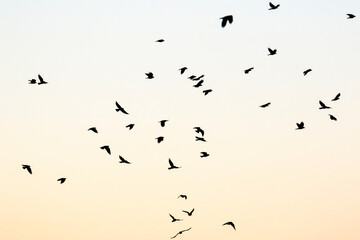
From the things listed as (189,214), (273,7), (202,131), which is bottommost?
(189,214)

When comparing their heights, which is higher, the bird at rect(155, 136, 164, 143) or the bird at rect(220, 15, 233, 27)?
the bird at rect(220, 15, 233, 27)

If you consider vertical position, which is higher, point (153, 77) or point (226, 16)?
point (226, 16)

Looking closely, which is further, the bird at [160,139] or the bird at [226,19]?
the bird at [160,139]

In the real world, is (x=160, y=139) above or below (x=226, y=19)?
below

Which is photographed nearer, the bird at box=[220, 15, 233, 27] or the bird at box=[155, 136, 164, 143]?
the bird at box=[220, 15, 233, 27]

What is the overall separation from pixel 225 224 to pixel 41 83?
46.4ft

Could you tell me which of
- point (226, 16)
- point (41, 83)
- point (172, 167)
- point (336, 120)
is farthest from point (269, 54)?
point (226, 16)

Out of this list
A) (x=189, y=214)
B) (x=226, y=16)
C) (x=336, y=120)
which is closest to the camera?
(x=226, y=16)

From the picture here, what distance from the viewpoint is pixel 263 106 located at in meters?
48.5

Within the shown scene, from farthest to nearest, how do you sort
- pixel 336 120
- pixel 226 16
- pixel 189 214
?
1. pixel 189 214
2. pixel 336 120
3. pixel 226 16

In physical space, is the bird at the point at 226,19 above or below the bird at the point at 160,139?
above

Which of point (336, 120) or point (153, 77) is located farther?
point (153, 77)

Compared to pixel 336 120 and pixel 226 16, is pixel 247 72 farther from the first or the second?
pixel 226 16

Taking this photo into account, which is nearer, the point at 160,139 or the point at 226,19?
the point at 226,19
